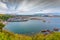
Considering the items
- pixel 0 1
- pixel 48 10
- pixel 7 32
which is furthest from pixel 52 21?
pixel 0 1

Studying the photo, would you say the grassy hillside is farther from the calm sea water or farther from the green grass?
the green grass

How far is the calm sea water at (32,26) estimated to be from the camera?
165cm

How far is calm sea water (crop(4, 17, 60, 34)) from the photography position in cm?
165

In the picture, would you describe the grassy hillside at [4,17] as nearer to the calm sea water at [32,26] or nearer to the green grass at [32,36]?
the calm sea water at [32,26]

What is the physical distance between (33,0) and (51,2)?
0.22m

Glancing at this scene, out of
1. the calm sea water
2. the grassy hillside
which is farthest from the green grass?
the grassy hillside

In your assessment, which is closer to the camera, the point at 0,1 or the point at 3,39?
the point at 3,39

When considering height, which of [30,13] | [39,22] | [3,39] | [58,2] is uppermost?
[58,2]

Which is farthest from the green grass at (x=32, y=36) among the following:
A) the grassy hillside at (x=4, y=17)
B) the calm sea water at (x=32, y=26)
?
the grassy hillside at (x=4, y=17)

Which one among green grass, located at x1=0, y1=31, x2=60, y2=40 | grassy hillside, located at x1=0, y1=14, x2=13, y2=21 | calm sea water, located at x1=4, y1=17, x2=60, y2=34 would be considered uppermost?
grassy hillside, located at x1=0, y1=14, x2=13, y2=21

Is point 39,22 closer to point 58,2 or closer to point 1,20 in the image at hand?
point 58,2

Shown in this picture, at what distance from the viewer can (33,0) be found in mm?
1714

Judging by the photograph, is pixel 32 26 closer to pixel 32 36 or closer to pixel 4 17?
pixel 32 36

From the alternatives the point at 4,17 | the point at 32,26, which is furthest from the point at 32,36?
the point at 4,17
